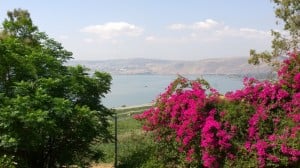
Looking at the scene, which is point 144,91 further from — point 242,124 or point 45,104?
point 242,124

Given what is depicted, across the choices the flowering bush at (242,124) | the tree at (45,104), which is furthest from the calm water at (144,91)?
the tree at (45,104)

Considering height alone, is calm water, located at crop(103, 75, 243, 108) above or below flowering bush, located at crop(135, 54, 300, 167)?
below

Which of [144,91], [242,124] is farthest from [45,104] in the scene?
[144,91]

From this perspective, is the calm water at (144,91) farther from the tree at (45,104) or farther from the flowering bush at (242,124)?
the tree at (45,104)

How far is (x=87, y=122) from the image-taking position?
34.2 ft

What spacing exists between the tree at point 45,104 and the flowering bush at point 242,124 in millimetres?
2011

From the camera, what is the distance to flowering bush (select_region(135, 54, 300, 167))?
8.89 m

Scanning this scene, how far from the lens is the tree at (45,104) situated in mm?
9469

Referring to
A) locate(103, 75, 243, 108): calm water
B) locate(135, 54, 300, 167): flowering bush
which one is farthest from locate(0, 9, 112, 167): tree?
locate(135, 54, 300, 167): flowering bush

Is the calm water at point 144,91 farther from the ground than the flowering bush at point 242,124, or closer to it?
closer to it

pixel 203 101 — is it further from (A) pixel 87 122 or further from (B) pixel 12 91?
(B) pixel 12 91

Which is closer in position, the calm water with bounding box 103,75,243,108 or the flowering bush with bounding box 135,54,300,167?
the flowering bush with bounding box 135,54,300,167

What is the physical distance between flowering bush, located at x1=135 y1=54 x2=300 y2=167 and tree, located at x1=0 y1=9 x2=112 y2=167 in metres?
2.01

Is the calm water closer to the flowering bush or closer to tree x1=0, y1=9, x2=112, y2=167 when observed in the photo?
the flowering bush
